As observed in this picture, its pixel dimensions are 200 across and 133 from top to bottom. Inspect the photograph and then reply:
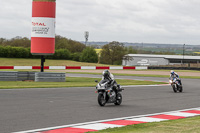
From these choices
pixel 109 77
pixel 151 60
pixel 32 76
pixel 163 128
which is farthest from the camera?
pixel 151 60

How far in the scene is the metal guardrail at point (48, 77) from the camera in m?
32.4

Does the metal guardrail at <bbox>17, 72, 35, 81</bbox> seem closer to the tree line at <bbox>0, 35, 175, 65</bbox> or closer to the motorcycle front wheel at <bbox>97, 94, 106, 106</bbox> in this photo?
the motorcycle front wheel at <bbox>97, 94, 106, 106</bbox>

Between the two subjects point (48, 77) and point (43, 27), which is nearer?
point (43, 27)

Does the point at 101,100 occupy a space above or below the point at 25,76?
above

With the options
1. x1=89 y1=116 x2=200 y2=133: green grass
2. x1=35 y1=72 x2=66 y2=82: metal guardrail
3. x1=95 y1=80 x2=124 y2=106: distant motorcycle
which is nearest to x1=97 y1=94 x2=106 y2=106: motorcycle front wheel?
x1=95 y1=80 x2=124 y2=106: distant motorcycle

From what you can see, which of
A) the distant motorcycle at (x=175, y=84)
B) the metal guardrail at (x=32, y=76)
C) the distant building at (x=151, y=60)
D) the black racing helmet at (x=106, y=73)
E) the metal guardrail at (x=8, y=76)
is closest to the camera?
the black racing helmet at (x=106, y=73)

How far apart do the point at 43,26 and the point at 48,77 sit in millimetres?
4241

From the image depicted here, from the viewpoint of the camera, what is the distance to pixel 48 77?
107 feet

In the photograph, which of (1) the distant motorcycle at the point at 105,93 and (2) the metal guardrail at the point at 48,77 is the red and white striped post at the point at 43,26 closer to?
(2) the metal guardrail at the point at 48,77

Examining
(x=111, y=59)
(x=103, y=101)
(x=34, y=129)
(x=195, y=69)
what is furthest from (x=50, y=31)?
(x=111, y=59)

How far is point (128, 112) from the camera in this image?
13.2 metres

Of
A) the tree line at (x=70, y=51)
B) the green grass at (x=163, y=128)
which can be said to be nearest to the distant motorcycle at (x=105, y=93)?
the green grass at (x=163, y=128)

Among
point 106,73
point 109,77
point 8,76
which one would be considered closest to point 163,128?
point 106,73

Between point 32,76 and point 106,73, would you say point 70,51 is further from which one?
point 106,73
